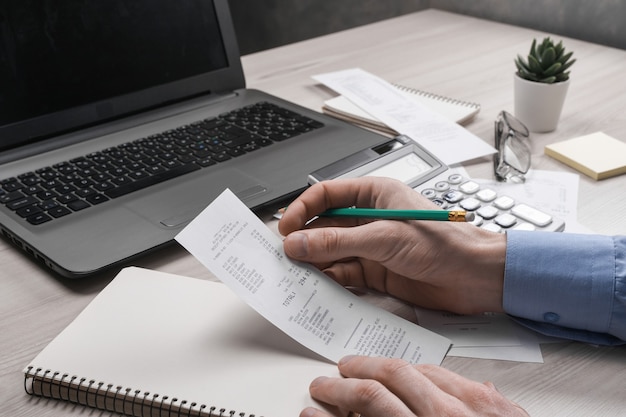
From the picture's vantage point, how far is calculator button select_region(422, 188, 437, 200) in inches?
34.4

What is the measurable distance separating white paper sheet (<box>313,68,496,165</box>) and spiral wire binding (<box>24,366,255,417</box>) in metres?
0.57

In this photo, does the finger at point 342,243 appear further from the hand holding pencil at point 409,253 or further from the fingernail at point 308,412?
the fingernail at point 308,412

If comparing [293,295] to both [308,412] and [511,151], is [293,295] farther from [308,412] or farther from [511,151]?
[511,151]

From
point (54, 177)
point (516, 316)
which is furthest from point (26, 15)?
point (516, 316)

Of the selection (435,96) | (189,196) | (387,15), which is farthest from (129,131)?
(387,15)

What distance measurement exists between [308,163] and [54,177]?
35 cm

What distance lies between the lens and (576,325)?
2.27 ft

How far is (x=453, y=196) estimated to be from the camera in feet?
2.84

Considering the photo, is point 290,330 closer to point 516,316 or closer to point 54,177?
point 516,316

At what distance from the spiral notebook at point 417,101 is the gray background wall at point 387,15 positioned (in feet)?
1.77

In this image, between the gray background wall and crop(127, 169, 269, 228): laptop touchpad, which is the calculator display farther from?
the gray background wall

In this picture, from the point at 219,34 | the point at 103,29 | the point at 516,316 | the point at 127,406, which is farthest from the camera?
the point at 219,34

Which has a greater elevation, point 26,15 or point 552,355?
point 26,15

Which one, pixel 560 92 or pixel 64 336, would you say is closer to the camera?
pixel 64 336
